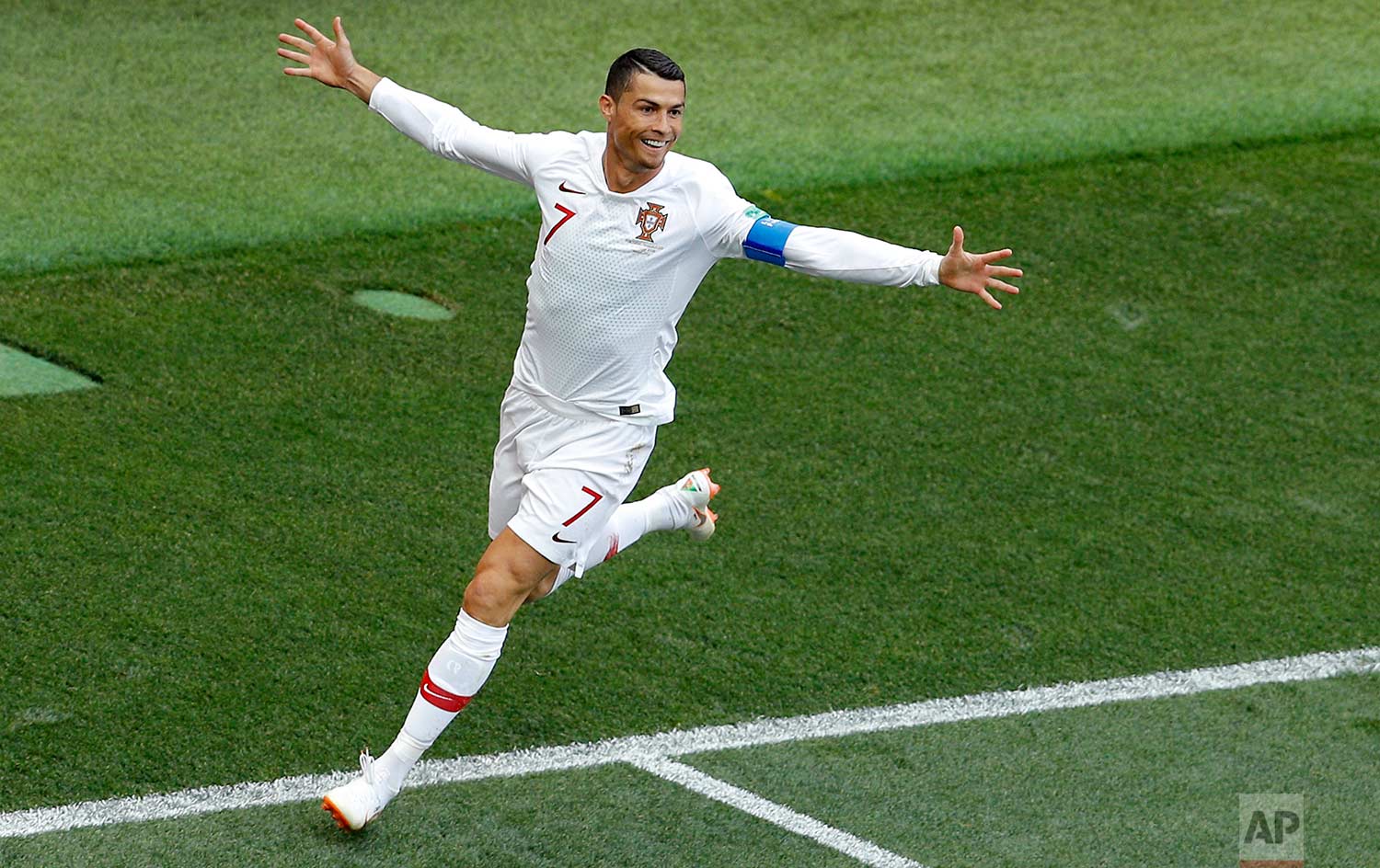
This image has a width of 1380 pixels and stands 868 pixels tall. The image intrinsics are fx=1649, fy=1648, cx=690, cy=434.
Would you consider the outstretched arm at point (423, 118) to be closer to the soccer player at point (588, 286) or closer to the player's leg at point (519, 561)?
the soccer player at point (588, 286)

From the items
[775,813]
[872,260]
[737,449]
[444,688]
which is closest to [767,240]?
[872,260]

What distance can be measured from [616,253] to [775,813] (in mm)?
1826

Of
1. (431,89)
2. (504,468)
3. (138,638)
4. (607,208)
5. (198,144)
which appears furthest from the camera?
(431,89)

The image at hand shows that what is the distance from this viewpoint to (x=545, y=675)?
5848 mm

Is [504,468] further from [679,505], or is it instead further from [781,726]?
[781,726]

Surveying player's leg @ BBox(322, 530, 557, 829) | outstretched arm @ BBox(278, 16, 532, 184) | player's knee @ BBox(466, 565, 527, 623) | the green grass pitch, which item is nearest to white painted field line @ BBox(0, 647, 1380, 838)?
the green grass pitch

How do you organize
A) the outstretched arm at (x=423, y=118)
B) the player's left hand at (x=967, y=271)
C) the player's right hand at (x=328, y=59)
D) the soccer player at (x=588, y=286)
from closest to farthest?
the player's left hand at (x=967, y=271) → the soccer player at (x=588, y=286) → the outstretched arm at (x=423, y=118) → the player's right hand at (x=328, y=59)

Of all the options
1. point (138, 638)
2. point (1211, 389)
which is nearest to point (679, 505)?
point (138, 638)

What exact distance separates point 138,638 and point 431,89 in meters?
6.21

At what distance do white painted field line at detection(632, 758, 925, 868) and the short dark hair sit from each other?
2150 mm

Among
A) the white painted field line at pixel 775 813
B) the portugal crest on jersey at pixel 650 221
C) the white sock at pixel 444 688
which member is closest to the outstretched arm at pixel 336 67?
the portugal crest on jersey at pixel 650 221

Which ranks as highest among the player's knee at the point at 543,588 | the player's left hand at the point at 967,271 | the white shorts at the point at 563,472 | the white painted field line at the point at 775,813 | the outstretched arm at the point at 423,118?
the outstretched arm at the point at 423,118

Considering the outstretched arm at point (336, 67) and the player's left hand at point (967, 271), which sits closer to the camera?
the player's left hand at point (967, 271)

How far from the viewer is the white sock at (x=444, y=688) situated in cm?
490
